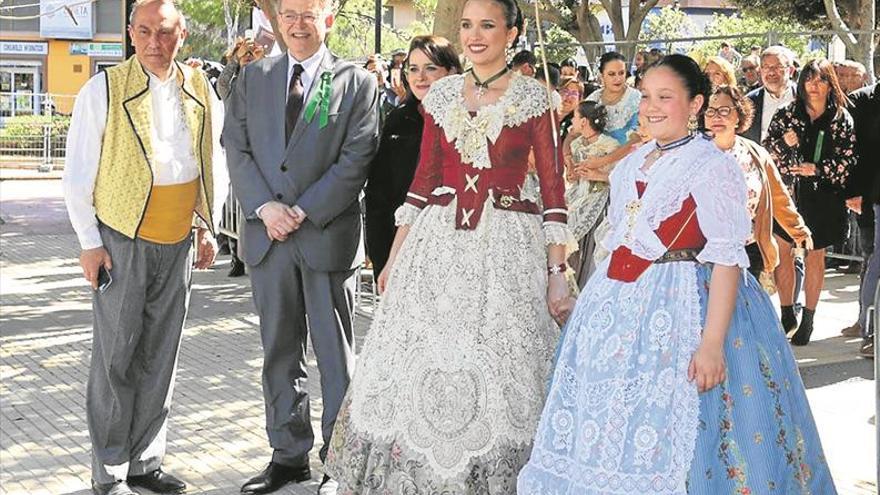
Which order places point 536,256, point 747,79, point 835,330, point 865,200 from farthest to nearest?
point 747,79 < point 835,330 < point 865,200 < point 536,256

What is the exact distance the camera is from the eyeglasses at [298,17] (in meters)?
5.66

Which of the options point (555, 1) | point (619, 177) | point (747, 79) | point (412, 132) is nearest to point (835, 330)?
point (747, 79)

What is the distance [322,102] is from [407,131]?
533mm

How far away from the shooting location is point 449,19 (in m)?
8.83

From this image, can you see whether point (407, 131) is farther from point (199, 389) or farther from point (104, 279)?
point (199, 389)

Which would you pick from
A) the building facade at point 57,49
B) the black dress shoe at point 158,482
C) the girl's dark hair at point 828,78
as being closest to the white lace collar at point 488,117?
the black dress shoe at point 158,482

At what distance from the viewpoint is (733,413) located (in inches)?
170

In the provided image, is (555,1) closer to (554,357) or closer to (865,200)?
(865,200)

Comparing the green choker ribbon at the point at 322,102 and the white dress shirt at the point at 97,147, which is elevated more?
the green choker ribbon at the point at 322,102

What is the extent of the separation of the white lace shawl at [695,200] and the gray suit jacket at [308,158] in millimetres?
1477

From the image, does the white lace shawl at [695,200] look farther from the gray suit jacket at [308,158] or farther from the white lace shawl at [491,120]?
the gray suit jacket at [308,158]

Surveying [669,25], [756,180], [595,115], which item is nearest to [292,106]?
[756,180]

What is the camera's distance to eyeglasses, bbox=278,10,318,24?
5664 millimetres

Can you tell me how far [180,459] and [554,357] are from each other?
7.86ft
